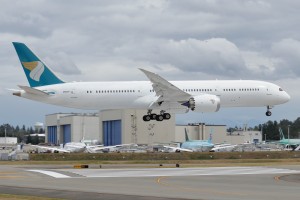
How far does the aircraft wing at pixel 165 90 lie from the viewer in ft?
214

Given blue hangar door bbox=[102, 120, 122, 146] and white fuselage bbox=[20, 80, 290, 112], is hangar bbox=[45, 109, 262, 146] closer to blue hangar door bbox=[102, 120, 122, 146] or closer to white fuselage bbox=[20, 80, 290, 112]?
blue hangar door bbox=[102, 120, 122, 146]

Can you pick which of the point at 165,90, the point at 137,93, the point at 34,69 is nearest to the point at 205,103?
the point at 165,90

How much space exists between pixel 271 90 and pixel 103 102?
1845 cm

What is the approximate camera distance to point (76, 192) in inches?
1371

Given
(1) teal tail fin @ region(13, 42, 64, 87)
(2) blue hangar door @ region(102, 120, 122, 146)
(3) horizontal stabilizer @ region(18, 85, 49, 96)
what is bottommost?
(2) blue hangar door @ region(102, 120, 122, 146)

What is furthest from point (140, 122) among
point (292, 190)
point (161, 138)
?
point (292, 190)

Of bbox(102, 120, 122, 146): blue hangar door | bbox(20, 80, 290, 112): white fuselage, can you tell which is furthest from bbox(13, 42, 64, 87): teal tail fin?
bbox(102, 120, 122, 146): blue hangar door

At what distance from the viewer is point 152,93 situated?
222 feet

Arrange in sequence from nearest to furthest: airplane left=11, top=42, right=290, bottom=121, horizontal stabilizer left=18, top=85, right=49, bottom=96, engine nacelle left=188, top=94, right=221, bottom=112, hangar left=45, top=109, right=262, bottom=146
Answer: horizontal stabilizer left=18, top=85, right=49, bottom=96, engine nacelle left=188, top=94, right=221, bottom=112, airplane left=11, top=42, right=290, bottom=121, hangar left=45, top=109, right=262, bottom=146

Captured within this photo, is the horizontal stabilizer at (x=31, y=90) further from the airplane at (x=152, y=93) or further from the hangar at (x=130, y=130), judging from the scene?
the hangar at (x=130, y=130)

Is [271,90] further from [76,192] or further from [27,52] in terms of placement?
[76,192]

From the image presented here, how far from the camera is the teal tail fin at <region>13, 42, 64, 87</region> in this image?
67.4m

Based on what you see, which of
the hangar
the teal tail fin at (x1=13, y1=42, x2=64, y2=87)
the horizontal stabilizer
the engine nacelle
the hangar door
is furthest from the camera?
the hangar door

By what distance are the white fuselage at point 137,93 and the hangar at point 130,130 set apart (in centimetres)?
8633
